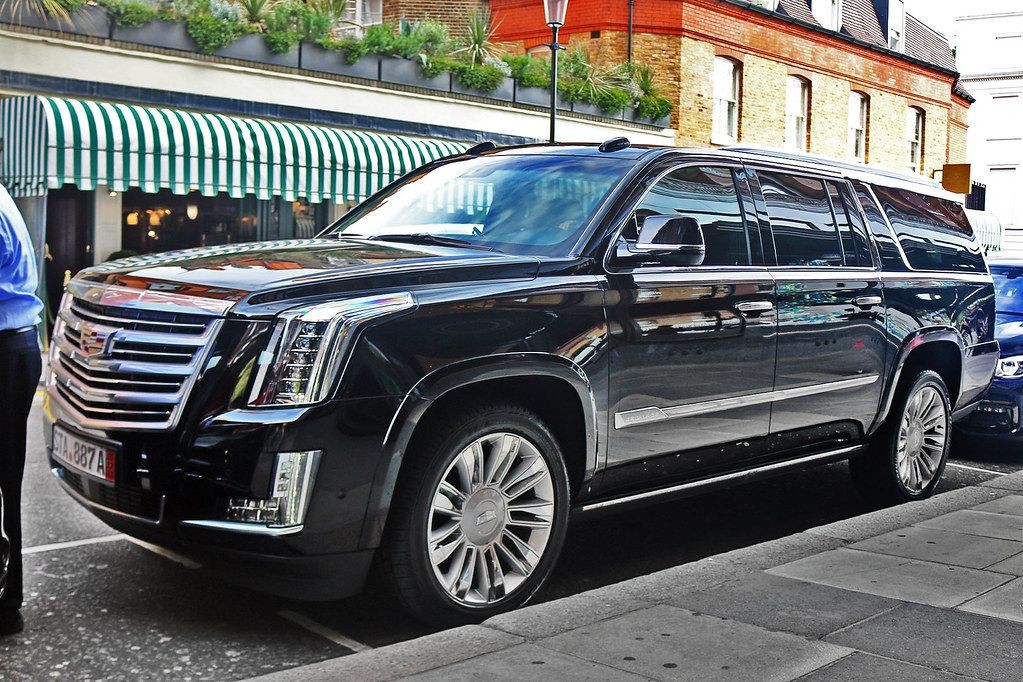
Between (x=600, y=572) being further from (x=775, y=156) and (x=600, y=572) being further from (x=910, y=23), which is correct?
(x=910, y=23)

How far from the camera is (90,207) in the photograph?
57.5 feet

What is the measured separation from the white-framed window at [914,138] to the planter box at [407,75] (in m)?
18.0

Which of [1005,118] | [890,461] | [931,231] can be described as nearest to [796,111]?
[931,231]

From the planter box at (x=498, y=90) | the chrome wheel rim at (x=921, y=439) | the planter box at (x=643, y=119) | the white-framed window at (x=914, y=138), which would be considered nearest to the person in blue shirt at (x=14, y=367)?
the chrome wheel rim at (x=921, y=439)

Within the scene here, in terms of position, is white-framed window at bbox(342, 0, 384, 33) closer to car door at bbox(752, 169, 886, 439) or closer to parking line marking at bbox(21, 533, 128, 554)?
car door at bbox(752, 169, 886, 439)

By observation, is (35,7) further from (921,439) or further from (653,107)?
(921,439)

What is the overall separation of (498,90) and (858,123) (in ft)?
44.7

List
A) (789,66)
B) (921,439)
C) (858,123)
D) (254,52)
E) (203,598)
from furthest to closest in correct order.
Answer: (858,123), (789,66), (254,52), (921,439), (203,598)

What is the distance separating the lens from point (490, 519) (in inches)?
181

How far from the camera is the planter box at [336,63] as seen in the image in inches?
746

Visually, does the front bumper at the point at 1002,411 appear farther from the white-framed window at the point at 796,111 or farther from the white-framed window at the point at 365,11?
the white-framed window at the point at 796,111

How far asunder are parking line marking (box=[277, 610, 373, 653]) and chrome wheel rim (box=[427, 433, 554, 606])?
1.21 feet

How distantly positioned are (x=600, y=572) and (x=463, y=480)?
4.29ft

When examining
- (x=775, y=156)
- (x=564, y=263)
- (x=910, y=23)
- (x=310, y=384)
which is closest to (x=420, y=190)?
(x=564, y=263)
